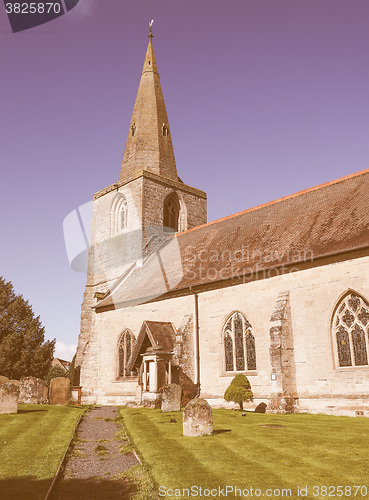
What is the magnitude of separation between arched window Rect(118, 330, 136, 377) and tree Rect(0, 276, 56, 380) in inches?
558

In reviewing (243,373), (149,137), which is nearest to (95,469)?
(243,373)

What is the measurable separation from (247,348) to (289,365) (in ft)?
9.40

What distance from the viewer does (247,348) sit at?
20.5 m

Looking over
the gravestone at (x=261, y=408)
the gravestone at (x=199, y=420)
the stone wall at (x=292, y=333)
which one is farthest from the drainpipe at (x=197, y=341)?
the gravestone at (x=199, y=420)

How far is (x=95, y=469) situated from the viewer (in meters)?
9.07

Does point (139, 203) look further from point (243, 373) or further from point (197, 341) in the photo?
point (243, 373)

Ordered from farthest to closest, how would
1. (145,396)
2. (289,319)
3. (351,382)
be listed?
(145,396) < (289,319) < (351,382)

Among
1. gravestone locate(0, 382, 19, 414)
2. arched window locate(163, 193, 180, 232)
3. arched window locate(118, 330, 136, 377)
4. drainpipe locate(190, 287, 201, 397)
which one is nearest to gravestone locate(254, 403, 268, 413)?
drainpipe locate(190, 287, 201, 397)

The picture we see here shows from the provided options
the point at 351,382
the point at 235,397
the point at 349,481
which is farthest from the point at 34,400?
the point at 349,481

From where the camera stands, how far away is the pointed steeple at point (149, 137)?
120 ft

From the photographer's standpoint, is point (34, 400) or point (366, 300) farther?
point (34, 400)

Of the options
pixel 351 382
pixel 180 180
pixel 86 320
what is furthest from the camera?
pixel 180 180

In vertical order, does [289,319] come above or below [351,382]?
above

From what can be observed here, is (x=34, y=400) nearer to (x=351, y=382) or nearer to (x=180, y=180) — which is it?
(x=351, y=382)
